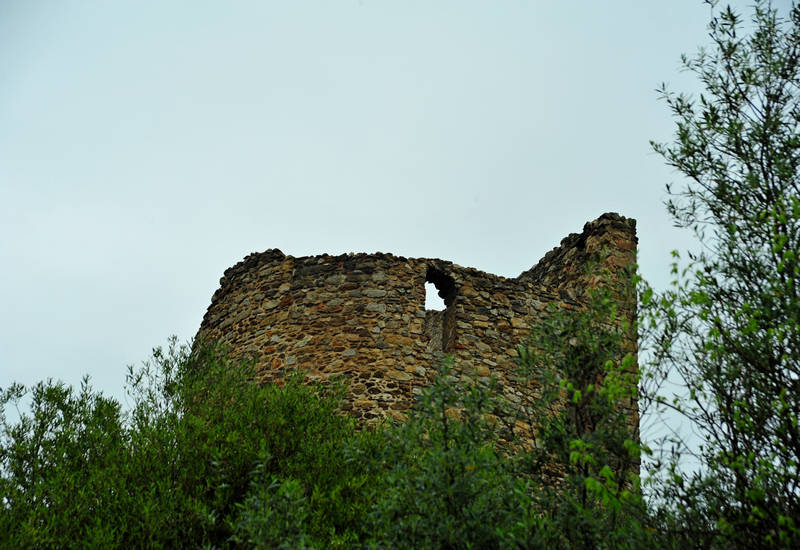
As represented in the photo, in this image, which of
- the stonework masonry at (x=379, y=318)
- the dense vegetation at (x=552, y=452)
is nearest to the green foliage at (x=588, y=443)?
the dense vegetation at (x=552, y=452)

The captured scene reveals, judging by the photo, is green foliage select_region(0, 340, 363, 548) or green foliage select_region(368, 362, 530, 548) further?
green foliage select_region(0, 340, 363, 548)

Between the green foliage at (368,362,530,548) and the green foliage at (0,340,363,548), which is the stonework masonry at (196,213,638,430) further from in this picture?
the green foliage at (368,362,530,548)

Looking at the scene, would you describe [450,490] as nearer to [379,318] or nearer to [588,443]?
[588,443]

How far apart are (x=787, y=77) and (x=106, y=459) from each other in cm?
872

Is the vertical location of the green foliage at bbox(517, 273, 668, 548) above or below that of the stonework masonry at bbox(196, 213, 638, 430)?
below

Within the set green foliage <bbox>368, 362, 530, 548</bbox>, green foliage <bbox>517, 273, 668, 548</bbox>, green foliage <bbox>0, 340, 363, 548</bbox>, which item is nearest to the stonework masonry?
green foliage <bbox>0, 340, 363, 548</bbox>

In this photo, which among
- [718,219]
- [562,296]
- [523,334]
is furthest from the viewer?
[562,296]

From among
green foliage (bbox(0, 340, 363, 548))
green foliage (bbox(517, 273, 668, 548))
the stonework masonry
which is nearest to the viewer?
green foliage (bbox(517, 273, 668, 548))

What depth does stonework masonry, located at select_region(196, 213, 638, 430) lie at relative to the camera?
12.0 m

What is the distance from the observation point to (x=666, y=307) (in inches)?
293

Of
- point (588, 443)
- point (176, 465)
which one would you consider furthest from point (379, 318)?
point (588, 443)

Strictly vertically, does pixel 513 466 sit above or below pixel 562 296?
below

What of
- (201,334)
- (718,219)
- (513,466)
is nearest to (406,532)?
(513,466)

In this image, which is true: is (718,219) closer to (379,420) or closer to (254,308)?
(379,420)
